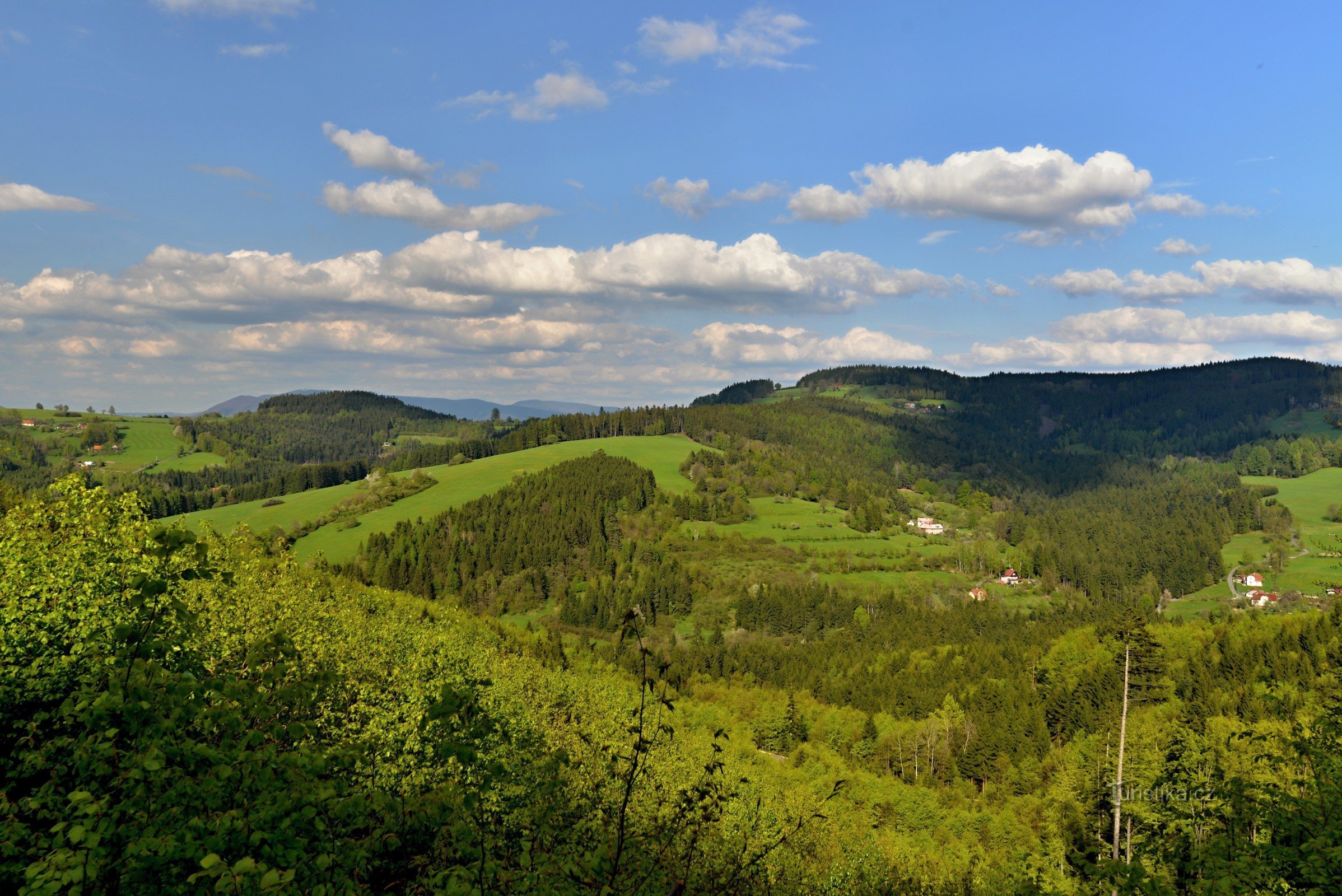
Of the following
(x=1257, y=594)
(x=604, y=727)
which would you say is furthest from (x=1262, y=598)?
(x=604, y=727)

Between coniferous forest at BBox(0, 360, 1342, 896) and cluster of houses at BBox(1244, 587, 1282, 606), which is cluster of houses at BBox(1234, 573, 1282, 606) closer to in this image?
cluster of houses at BBox(1244, 587, 1282, 606)

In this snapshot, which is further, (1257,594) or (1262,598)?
(1257,594)

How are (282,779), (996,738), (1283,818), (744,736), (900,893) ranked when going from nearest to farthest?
(282,779), (1283,818), (900,893), (744,736), (996,738)

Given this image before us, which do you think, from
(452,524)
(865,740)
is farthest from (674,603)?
(865,740)

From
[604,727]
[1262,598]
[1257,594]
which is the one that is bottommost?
[1262,598]

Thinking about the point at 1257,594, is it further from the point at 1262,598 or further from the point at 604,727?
the point at 604,727

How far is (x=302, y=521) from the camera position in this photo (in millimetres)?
181375

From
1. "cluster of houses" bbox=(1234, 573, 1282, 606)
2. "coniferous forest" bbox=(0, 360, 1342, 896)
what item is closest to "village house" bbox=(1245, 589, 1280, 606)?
"cluster of houses" bbox=(1234, 573, 1282, 606)

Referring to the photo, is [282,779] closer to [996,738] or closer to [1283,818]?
[1283,818]

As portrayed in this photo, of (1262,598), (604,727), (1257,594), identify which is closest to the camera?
(604,727)

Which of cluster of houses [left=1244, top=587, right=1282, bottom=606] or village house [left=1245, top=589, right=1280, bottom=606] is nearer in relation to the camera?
cluster of houses [left=1244, top=587, right=1282, bottom=606]

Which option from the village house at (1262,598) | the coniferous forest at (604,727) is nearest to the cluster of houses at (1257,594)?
the village house at (1262,598)

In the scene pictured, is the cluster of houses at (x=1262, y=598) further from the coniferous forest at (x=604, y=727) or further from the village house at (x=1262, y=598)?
the coniferous forest at (x=604, y=727)

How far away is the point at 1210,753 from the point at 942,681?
3073 inches
